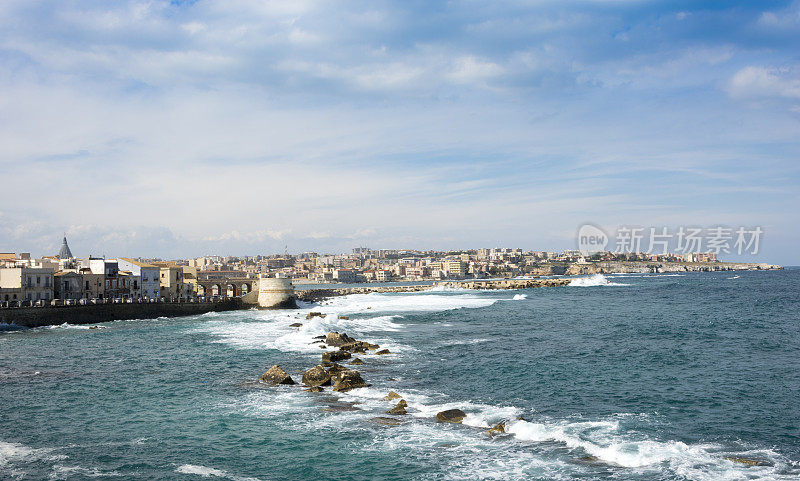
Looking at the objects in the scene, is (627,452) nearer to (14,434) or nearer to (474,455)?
(474,455)

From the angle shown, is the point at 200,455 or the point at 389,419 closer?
the point at 200,455

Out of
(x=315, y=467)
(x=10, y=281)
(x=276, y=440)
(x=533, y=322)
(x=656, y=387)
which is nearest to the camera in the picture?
(x=315, y=467)

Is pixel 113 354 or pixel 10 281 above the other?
pixel 10 281

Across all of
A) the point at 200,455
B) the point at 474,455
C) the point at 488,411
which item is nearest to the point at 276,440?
the point at 200,455

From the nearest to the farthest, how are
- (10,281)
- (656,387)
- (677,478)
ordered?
(677,478)
(656,387)
(10,281)

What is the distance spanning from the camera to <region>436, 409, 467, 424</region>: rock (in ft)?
65.9

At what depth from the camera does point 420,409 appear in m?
21.6

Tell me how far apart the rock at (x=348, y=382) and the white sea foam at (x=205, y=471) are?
382 inches

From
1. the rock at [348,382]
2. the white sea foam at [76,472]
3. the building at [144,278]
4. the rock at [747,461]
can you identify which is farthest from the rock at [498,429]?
the building at [144,278]

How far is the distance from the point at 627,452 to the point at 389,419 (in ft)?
25.9

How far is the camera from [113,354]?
3709cm

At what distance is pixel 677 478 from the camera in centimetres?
1469

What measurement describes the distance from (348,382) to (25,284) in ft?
168

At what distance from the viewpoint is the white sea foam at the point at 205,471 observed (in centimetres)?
1519
